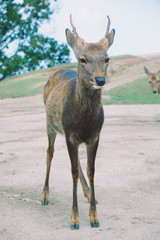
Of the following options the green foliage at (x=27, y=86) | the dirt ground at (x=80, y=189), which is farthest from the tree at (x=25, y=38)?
the dirt ground at (x=80, y=189)

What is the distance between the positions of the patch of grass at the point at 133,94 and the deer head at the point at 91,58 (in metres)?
12.7

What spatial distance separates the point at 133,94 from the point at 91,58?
1573 centimetres

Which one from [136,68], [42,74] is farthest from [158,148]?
[42,74]

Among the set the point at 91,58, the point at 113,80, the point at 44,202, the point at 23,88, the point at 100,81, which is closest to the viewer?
the point at 100,81

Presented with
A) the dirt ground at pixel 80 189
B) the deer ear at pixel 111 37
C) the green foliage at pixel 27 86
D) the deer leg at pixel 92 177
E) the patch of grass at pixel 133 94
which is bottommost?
the green foliage at pixel 27 86

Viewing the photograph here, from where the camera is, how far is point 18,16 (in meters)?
33.4

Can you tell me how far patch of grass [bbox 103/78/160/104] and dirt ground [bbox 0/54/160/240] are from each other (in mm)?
7853

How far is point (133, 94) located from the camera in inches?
765

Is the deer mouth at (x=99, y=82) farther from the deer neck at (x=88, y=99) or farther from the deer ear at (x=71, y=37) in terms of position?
the deer ear at (x=71, y=37)

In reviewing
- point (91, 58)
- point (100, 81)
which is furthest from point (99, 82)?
point (91, 58)

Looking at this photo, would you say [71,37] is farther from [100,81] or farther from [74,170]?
[74,170]

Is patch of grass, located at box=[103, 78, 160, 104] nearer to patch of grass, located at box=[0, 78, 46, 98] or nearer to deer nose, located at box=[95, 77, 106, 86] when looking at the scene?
patch of grass, located at box=[0, 78, 46, 98]

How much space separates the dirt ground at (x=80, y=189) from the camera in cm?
397

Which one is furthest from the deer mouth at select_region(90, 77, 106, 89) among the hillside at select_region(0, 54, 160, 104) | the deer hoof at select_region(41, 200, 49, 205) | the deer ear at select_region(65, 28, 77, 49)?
the hillside at select_region(0, 54, 160, 104)
